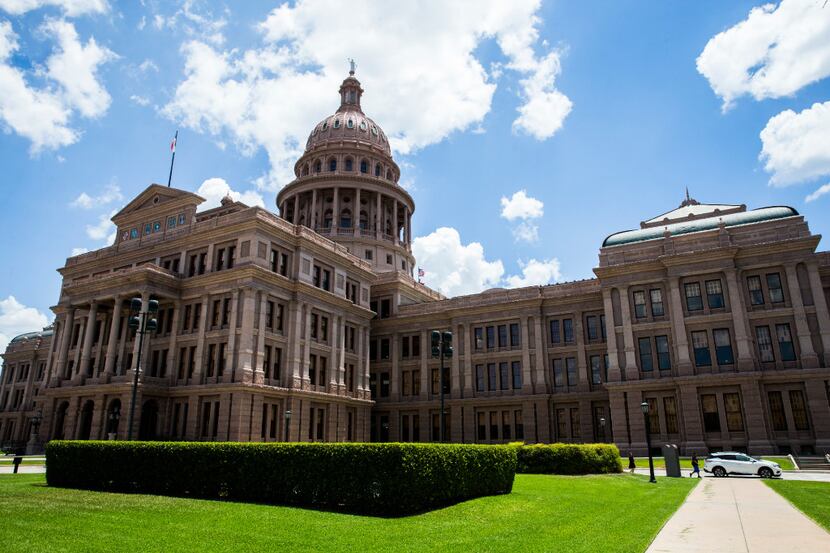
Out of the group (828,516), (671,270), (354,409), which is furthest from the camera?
(354,409)

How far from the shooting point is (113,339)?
48.4 m

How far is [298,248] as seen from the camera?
171 ft

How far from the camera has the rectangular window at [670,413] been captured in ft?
147

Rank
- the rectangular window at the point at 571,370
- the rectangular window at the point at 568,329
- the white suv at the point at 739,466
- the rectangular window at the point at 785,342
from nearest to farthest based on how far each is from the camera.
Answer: the white suv at the point at 739,466 < the rectangular window at the point at 785,342 < the rectangular window at the point at 571,370 < the rectangular window at the point at 568,329

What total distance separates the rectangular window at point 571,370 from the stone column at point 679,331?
10.4 m

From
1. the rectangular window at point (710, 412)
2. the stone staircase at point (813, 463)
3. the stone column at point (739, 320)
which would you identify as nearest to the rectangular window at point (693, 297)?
the stone column at point (739, 320)

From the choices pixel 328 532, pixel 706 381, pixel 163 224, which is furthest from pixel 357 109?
pixel 328 532

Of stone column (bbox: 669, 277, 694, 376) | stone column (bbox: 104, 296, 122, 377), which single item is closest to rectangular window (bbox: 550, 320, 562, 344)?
stone column (bbox: 669, 277, 694, 376)

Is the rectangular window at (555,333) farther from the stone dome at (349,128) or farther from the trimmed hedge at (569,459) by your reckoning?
the stone dome at (349,128)

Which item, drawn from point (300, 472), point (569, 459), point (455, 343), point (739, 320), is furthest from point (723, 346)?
point (300, 472)

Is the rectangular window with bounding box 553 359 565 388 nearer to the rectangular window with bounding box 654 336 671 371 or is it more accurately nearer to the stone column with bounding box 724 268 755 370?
the rectangular window with bounding box 654 336 671 371

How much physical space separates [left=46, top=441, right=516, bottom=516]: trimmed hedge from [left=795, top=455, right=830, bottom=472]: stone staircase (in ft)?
84.4

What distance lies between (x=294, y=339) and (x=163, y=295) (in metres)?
12.0

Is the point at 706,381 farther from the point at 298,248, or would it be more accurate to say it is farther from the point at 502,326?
the point at 298,248
